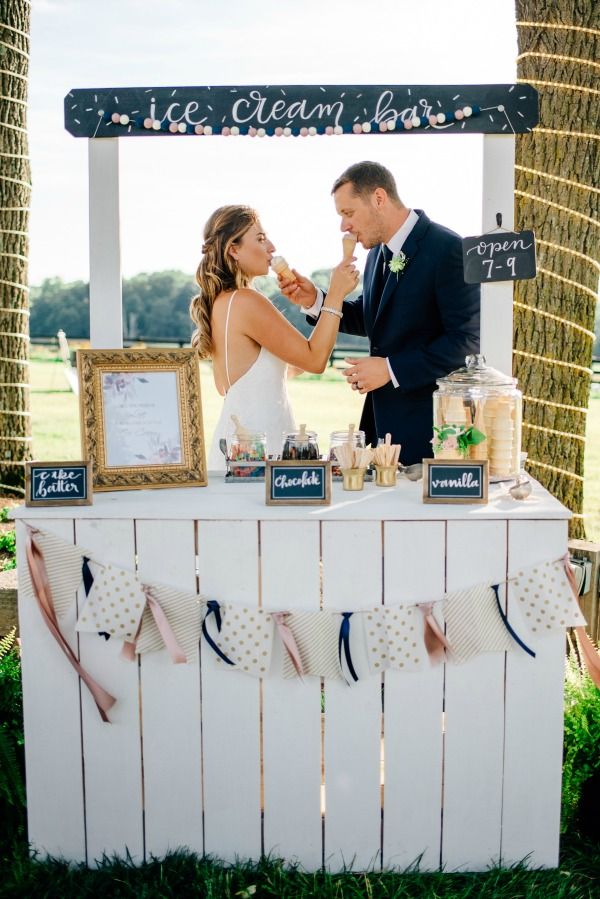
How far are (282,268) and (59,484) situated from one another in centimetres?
119

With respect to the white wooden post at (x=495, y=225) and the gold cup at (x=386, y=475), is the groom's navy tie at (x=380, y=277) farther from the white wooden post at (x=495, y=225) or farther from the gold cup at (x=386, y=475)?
the gold cup at (x=386, y=475)

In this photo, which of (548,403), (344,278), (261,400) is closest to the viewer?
(344,278)

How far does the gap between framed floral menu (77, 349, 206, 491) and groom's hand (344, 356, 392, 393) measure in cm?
61

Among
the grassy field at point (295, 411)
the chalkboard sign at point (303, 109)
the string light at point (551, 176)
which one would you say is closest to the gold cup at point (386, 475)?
the chalkboard sign at point (303, 109)

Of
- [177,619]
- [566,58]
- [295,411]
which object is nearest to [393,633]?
[177,619]

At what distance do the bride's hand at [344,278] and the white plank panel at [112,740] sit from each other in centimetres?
100

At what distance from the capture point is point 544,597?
6.05 ft

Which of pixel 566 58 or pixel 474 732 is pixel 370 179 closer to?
pixel 566 58

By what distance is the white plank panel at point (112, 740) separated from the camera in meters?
1.87

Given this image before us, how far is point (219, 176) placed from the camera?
5.12 meters

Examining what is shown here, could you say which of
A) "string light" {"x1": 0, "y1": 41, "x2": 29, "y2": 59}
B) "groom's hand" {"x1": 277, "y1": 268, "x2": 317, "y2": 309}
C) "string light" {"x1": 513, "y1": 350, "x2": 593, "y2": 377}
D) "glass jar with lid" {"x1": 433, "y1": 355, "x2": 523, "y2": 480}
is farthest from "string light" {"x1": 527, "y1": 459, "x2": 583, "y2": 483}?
"string light" {"x1": 0, "y1": 41, "x2": 29, "y2": 59}

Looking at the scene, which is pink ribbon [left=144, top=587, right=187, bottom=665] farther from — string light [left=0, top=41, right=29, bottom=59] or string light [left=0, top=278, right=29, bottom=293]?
string light [left=0, top=41, right=29, bottom=59]

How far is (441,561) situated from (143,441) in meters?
0.74

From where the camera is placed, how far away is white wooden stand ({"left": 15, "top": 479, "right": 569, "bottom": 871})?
1.84 metres
